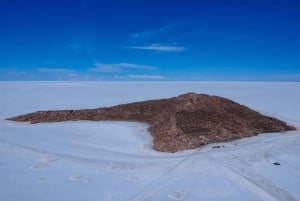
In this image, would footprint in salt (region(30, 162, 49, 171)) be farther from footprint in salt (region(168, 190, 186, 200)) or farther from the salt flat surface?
footprint in salt (region(168, 190, 186, 200))

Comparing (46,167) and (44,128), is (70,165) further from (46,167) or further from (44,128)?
(44,128)

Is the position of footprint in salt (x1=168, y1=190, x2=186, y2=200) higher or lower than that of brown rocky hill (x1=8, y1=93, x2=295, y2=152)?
lower

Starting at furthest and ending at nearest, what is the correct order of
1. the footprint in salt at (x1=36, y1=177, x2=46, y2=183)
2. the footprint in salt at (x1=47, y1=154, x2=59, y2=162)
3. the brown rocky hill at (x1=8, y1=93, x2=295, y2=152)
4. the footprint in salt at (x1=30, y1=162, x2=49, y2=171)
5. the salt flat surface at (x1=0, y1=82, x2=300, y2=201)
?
the brown rocky hill at (x1=8, y1=93, x2=295, y2=152), the footprint in salt at (x1=47, y1=154, x2=59, y2=162), the footprint in salt at (x1=30, y1=162, x2=49, y2=171), the footprint in salt at (x1=36, y1=177, x2=46, y2=183), the salt flat surface at (x1=0, y1=82, x2=300, y2=201)

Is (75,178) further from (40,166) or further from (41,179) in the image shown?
(40,166)

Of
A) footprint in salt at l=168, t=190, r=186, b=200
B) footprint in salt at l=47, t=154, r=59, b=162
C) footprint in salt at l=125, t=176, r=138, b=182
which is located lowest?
footprint in salt at l=168, t=190, r=186, b=200

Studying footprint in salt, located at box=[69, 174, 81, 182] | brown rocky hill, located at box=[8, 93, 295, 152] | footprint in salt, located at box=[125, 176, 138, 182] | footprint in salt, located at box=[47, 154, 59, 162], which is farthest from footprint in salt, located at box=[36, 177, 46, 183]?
brown rocky hill, located at box=[8, 93, 295, 152]

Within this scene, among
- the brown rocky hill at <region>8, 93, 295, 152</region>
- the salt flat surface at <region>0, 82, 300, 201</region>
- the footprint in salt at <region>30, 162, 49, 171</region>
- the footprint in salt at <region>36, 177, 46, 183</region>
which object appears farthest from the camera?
the brown rocky hill at <region>8, 93, 295, 152</region>

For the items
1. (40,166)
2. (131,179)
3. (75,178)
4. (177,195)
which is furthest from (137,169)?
(40,166)

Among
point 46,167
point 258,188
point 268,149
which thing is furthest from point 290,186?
point 46,167
